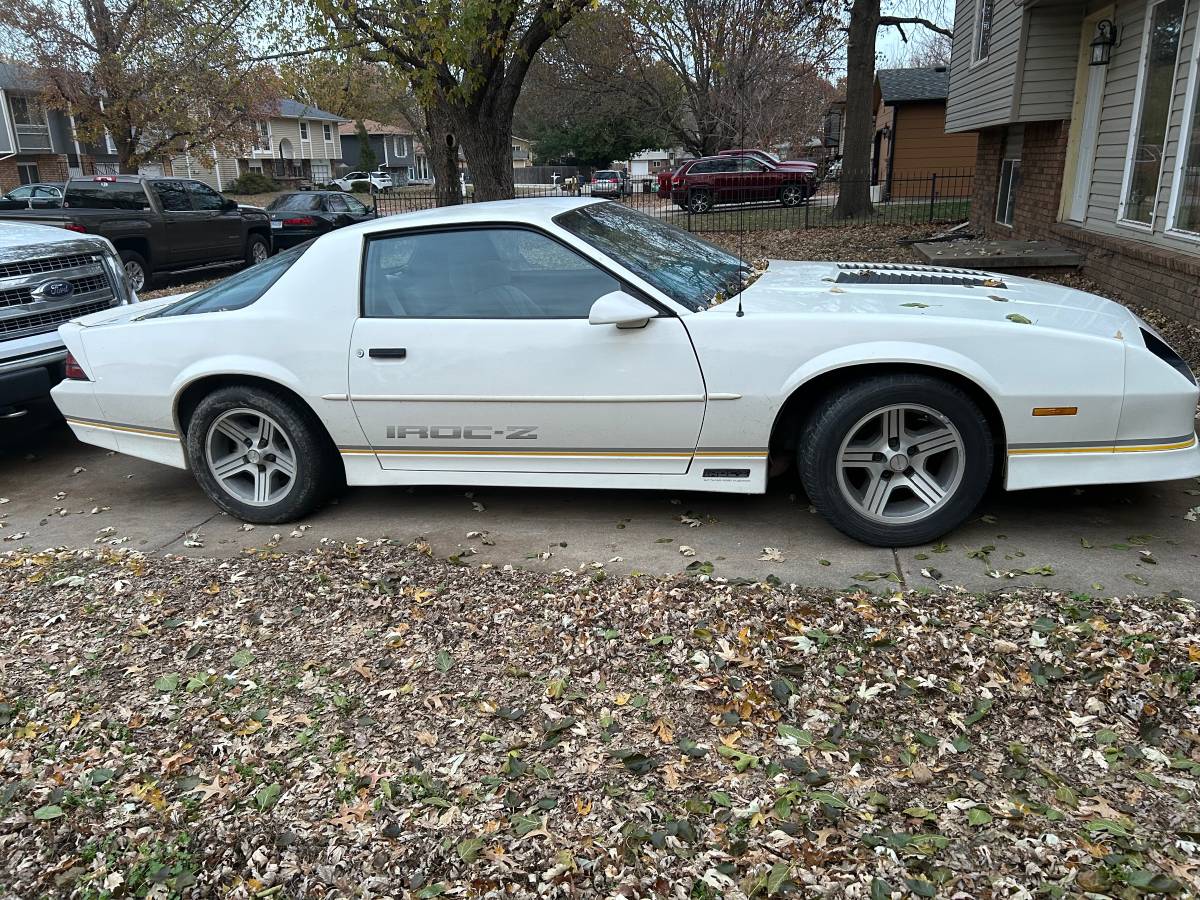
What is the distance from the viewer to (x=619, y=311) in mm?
3912

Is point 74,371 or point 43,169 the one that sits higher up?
point 43,169

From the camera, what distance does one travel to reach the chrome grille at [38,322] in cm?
589

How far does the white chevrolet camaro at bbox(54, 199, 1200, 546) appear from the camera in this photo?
12.3 feet

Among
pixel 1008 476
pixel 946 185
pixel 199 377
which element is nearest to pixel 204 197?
pixel 199 377

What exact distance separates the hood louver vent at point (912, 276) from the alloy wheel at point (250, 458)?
2955mm

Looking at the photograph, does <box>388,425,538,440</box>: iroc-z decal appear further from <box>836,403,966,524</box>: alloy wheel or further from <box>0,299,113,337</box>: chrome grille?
<box>0,299,113,337</box>: chrome grille

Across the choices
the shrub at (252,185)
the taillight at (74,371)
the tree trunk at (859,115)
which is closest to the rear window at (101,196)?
the taillight at (74,371)

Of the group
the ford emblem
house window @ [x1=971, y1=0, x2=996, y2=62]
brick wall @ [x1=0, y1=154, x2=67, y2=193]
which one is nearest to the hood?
the ford emblem

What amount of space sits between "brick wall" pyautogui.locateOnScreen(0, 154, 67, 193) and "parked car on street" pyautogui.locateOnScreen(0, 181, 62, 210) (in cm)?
2544

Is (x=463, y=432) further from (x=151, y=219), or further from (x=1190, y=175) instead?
(x=151, y=219)

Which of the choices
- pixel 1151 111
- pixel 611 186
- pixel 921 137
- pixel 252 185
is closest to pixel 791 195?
pixel 921 137

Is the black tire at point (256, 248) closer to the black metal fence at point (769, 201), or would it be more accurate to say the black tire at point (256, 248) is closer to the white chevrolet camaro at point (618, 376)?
the black metal fence at point (769, 201)

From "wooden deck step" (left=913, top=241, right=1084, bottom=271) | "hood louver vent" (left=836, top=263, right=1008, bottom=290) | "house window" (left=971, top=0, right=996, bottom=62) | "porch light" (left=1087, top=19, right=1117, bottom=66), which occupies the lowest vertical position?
"wooden deck step" (left=913, top=241, right=1084, bottom=271)

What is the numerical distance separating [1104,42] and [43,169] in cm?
4635
